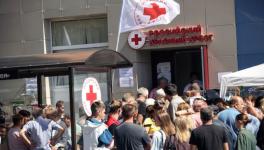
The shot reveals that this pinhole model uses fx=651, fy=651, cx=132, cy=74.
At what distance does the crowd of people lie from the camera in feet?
32.3

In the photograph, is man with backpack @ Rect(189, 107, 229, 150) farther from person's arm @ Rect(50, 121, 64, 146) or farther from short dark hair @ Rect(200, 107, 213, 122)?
person's arm @ Rect(50, 121, 64, 146)

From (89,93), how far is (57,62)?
2.76 ft

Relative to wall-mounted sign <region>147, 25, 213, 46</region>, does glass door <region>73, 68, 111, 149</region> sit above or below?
below

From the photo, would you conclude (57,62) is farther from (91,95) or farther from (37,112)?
(37,112)

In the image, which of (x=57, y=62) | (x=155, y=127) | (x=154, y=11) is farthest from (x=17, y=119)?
(x=154, y=11)

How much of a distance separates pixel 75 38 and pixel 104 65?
8.42 metres

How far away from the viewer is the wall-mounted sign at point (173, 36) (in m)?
18.5

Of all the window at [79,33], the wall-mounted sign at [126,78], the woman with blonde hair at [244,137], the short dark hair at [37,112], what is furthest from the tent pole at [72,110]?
the window at [79,33]

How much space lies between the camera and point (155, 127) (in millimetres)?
10727

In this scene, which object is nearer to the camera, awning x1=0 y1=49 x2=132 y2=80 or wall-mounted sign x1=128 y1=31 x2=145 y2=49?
awning x1=0 y1=49 x2=132 y2=80

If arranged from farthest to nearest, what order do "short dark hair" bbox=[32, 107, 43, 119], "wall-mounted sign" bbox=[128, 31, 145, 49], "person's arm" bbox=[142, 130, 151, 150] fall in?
"wall-mounted sign" bbox=[128, 31, 145, 49]
"short dark hair" bbox=[32, 107, 43, 119]
"person's arm" bbox=[142, 130, 151, 150]

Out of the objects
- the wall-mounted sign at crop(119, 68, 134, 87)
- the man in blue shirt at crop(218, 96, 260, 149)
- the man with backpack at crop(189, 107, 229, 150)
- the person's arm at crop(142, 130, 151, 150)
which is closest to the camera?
the man with backpack at crop(189, 107, 229, 150)

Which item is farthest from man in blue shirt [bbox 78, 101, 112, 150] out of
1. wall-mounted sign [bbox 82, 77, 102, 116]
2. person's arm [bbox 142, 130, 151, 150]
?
wall-mounted sign [bbox 82, 77, 102, 116]

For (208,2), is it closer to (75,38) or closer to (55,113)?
(75,38)
